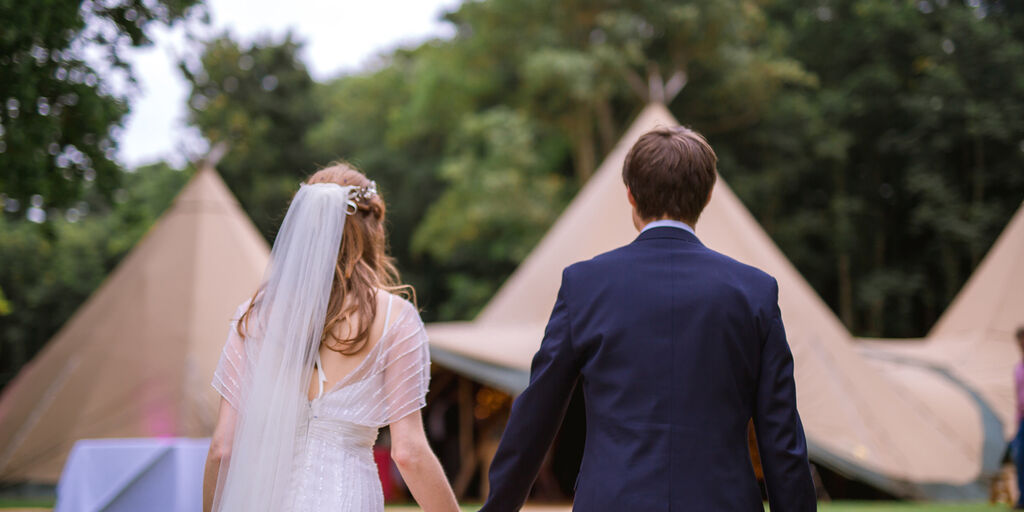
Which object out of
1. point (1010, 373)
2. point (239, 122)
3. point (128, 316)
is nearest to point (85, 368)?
point (128, 316)

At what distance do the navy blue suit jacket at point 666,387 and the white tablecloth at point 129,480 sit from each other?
355cm

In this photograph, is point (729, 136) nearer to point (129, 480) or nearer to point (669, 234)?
point (129, 480)

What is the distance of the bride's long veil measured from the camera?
2383 mm

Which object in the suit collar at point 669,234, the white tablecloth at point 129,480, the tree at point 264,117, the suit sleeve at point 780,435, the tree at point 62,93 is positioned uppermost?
the tree at point 264,117

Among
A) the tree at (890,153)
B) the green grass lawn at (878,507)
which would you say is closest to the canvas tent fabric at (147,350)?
the green grass lawn at (878,507)

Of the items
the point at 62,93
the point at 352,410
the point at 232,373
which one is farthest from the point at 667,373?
the point at 62,93

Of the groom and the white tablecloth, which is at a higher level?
the groom

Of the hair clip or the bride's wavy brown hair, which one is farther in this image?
the hair clip

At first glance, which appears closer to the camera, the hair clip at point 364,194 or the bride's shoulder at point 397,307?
the bride's shoulder at point 397,307

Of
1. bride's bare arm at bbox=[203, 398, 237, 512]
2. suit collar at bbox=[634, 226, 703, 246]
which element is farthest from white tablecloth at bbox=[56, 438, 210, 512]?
suit collar at bbox=[634, 226, 703, 246]

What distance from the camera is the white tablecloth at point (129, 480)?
498cm

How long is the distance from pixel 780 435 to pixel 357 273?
1201mm

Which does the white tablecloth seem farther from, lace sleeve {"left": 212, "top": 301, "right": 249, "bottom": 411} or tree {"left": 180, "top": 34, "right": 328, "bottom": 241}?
tree {"left": 180, "top": 34, "right": 328, "bottom": 241}

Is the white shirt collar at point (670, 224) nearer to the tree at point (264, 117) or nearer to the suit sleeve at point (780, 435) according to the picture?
the suit sleeve at point (780, 435)
